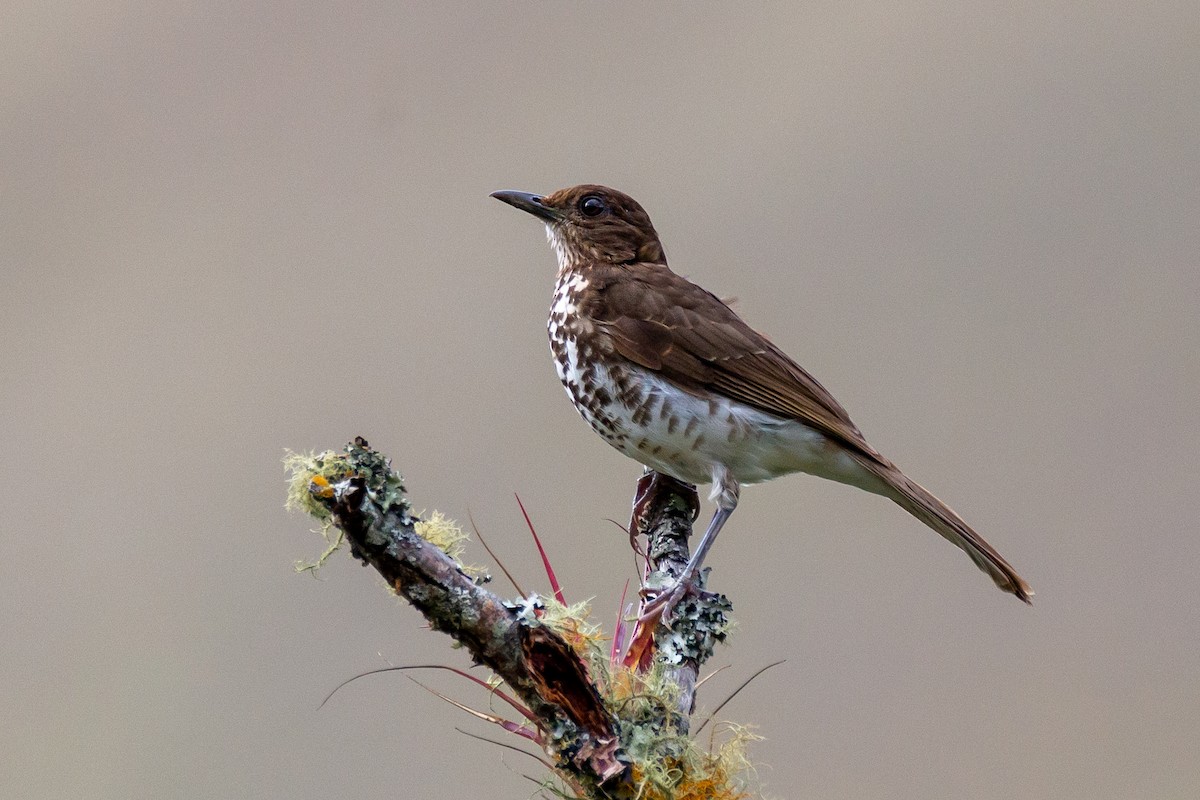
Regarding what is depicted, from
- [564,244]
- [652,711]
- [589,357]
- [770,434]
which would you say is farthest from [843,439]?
[652,711]

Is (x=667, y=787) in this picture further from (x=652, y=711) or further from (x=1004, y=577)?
(x=1004, y=577)

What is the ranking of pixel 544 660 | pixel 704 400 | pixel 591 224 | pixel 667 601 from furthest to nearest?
pixel 591 224, pixel 704 400, pixel 667 601, pixel 544 660

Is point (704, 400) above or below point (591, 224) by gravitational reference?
→ below

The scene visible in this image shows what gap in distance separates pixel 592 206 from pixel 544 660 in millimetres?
3698

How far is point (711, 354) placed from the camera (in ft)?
17.3

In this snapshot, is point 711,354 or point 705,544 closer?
point 705,544

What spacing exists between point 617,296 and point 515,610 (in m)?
2.97

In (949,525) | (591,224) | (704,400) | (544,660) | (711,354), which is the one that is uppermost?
(591,224)

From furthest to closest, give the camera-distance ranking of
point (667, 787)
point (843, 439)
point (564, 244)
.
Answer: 1. point (564, 244)
2. point (843, 439)
3. point (667, 787)

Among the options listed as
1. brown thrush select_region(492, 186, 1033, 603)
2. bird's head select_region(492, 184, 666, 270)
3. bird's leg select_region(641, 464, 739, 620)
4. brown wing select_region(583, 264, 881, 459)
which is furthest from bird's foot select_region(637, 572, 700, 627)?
bird's head select_region(492, 184, 666, 270)

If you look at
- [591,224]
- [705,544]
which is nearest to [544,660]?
[705,544]

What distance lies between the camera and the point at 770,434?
Result: 519 cm

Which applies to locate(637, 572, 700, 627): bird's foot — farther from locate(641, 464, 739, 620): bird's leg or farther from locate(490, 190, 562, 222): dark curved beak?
locate(490, 190, 562, 222): dark curved beak

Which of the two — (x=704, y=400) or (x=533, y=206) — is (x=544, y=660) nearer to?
(x=704, y=400)
